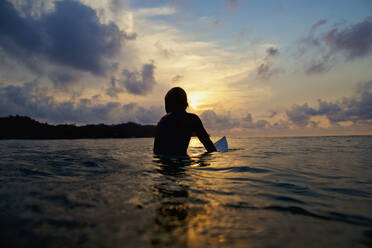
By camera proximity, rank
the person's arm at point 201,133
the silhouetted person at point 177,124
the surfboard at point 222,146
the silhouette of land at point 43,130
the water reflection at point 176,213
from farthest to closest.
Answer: the silhouette of land at point 43,130, the surfboard at point 222,146, the person's arm at point 201,133, the silhouetted person at point 177,124, the water reflection at point 176,213

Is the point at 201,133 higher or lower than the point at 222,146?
higher

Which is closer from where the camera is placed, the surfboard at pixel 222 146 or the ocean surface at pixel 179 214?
the ocean surface at pixel 179 214

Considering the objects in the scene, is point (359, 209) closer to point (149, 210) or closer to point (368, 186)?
point (368, 186)

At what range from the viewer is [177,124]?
590cm

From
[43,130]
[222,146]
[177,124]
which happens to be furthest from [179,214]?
[43,130]

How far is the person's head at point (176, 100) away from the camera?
5.99 meters

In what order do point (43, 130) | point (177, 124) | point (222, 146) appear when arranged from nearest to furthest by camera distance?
point (177, 124) → point (222, 146) → point (43, 130)

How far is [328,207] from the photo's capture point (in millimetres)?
2375

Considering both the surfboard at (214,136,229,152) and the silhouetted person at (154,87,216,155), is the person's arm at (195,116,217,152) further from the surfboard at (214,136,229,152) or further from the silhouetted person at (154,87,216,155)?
the surfboard at (214,136,229,152)

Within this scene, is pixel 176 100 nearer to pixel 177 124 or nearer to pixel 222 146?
pixel 177 124

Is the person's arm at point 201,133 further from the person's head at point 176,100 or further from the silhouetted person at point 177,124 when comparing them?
the person's head at point 176,100

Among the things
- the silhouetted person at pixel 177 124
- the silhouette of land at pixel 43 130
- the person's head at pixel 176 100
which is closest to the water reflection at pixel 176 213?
the silhouetted person at pixel 177 124

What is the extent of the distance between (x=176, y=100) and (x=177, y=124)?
729 millimetres

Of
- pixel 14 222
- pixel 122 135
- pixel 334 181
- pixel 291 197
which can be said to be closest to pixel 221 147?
pixel 334 181
